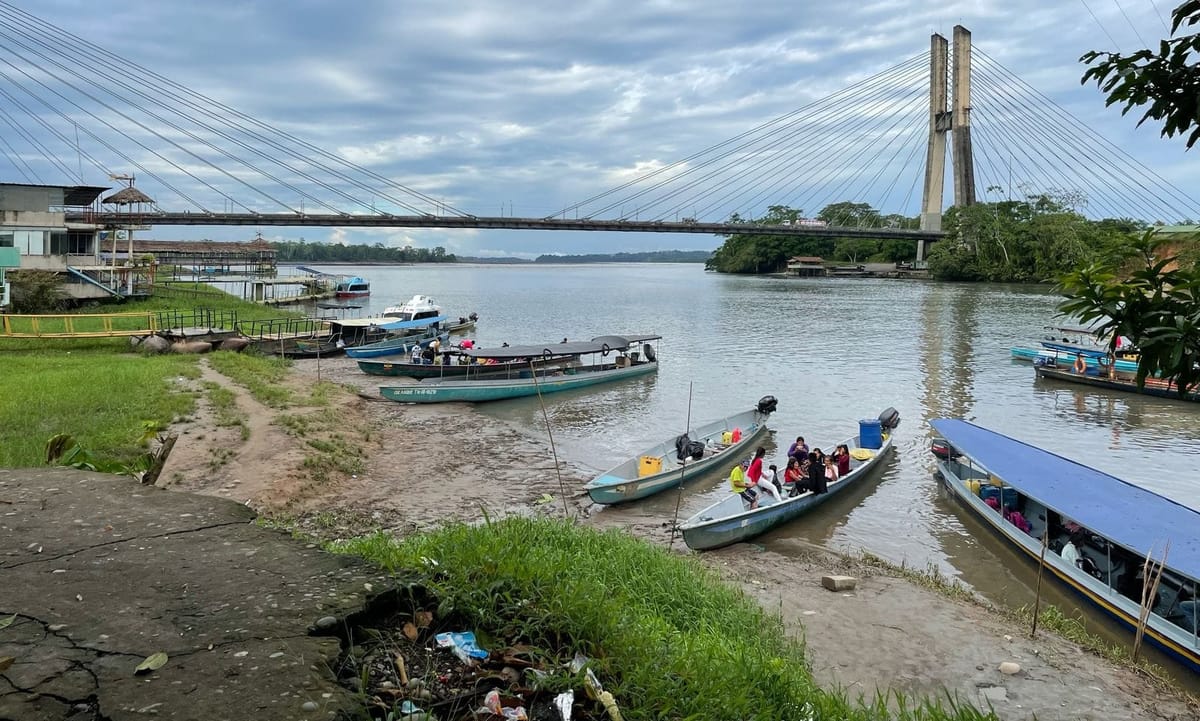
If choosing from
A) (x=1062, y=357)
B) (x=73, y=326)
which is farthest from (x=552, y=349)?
(x=1062, y=357)

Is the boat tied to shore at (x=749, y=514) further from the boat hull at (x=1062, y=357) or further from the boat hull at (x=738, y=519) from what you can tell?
the boat hull at (x=1062, y=357)

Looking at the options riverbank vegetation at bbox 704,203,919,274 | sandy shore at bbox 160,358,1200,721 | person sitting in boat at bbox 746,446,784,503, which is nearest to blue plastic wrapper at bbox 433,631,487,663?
sandy shore at bbox 160,358,1200,721

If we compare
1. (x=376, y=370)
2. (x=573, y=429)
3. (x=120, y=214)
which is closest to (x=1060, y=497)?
(x=573, y=429)

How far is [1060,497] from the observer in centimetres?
1018

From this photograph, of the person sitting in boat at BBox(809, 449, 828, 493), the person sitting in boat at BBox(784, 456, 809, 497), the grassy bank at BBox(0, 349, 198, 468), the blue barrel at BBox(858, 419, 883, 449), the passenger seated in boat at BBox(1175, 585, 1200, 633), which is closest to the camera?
the passenger seated in boat at BBox(1175, 585, 1200, 633)

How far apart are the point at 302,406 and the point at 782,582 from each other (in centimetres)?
1257

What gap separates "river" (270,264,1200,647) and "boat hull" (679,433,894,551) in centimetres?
29

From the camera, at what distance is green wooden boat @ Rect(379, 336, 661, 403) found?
22188 millimetres

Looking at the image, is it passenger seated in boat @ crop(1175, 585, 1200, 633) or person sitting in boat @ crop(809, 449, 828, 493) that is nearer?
passenger seated in boat @ crop(1175, 585, 1200, 633)

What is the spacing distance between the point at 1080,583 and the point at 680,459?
708cm

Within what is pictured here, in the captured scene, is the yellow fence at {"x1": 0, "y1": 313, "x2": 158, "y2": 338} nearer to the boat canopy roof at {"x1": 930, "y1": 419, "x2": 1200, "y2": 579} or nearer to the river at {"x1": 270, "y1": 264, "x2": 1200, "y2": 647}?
the river at {"x1": 270, "y1": 264, "x2": 1200, "y2": 647}

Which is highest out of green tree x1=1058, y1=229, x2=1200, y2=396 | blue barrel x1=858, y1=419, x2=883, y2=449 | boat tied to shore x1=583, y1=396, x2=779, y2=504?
green tree x1=1058, y1=229, x2=1200, y2=396

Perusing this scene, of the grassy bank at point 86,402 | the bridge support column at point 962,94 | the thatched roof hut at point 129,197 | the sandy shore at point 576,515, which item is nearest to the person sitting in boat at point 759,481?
the sandy shore at point 576,515

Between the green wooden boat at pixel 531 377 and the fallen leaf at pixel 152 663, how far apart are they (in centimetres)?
1620
